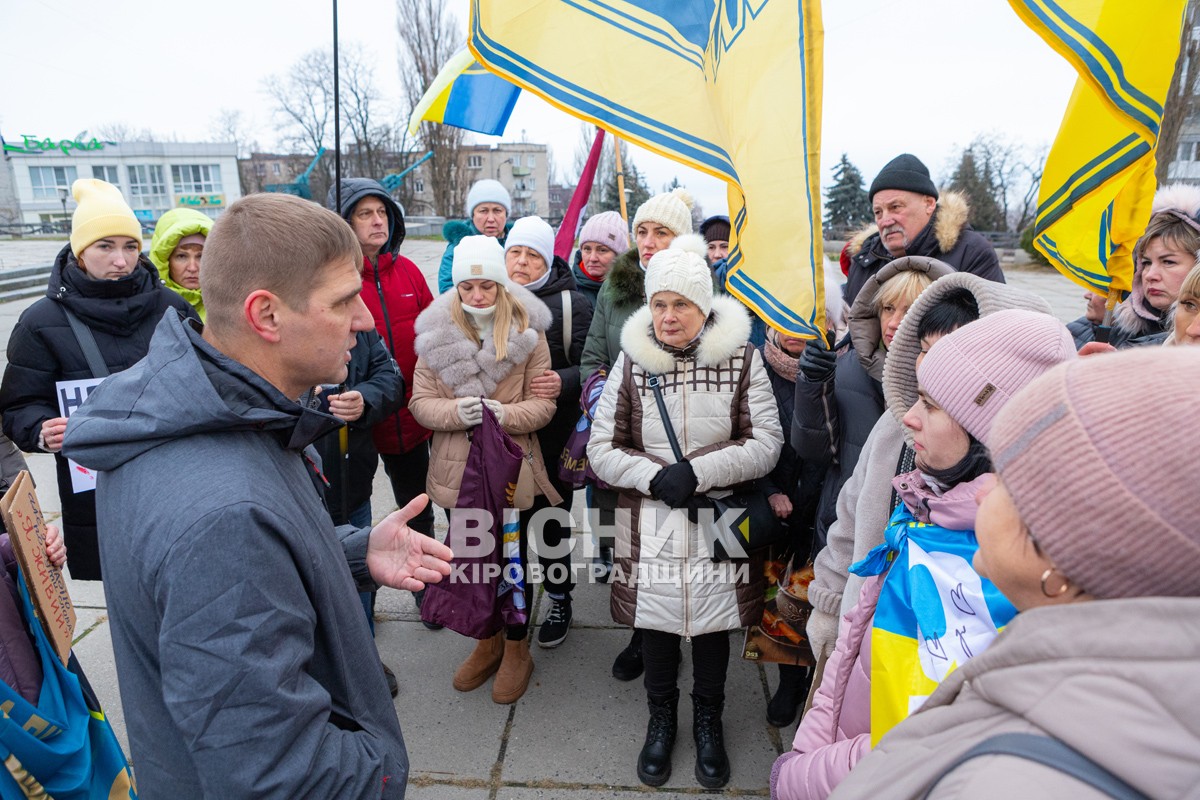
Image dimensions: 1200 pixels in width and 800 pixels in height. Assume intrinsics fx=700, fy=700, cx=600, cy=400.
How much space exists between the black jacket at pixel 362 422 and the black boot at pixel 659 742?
1.67 meters

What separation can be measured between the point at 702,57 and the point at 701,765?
271cm

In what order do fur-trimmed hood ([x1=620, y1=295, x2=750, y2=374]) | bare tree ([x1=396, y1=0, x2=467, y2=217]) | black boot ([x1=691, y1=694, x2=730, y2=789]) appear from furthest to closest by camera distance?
bare tree ([x1=396, y1=0, x2=467, y2=217]) → fur-trimmed hood ([x1=620, y1=295, x2=750, y2=374]) → black boot ([x1=691, y1=694, x2=730, y2=789])

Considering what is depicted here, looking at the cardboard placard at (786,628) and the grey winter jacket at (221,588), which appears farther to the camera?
the cardboard placard at (786,628)

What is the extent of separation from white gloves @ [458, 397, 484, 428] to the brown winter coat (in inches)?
1.3

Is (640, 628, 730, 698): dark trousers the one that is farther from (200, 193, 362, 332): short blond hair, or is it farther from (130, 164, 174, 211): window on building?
(130, 164, 174, 211): window on building

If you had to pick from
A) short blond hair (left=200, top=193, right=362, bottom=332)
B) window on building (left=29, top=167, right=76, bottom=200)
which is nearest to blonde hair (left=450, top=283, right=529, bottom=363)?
short blond hair (left=200, top=193, right=362, bottom=332)

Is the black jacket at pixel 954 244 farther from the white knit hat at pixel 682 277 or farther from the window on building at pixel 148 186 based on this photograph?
the window on building at pixel 148 186

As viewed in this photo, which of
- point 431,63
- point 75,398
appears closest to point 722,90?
point 75,398

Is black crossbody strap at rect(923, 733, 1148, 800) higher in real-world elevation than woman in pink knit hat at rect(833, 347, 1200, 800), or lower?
lower

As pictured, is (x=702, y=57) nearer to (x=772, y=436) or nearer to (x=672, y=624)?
(x=772, y=436)

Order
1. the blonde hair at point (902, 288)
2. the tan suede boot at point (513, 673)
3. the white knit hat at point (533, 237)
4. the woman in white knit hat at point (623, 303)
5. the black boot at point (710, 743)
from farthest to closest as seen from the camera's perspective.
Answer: the white knit hat at point (533, 237), the woman in white knit hat at point (623, 303), the tan suede boot at point (513, 673), the black boot at point (710, 743), the blonde hair at point (902, 288)

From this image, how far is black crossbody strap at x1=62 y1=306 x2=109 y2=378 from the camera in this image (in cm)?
287

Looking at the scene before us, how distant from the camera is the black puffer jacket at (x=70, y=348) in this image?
283 centimetres

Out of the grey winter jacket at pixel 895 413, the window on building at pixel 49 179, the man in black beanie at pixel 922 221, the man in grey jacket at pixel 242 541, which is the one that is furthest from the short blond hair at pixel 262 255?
the window on building at pixel 49 179
